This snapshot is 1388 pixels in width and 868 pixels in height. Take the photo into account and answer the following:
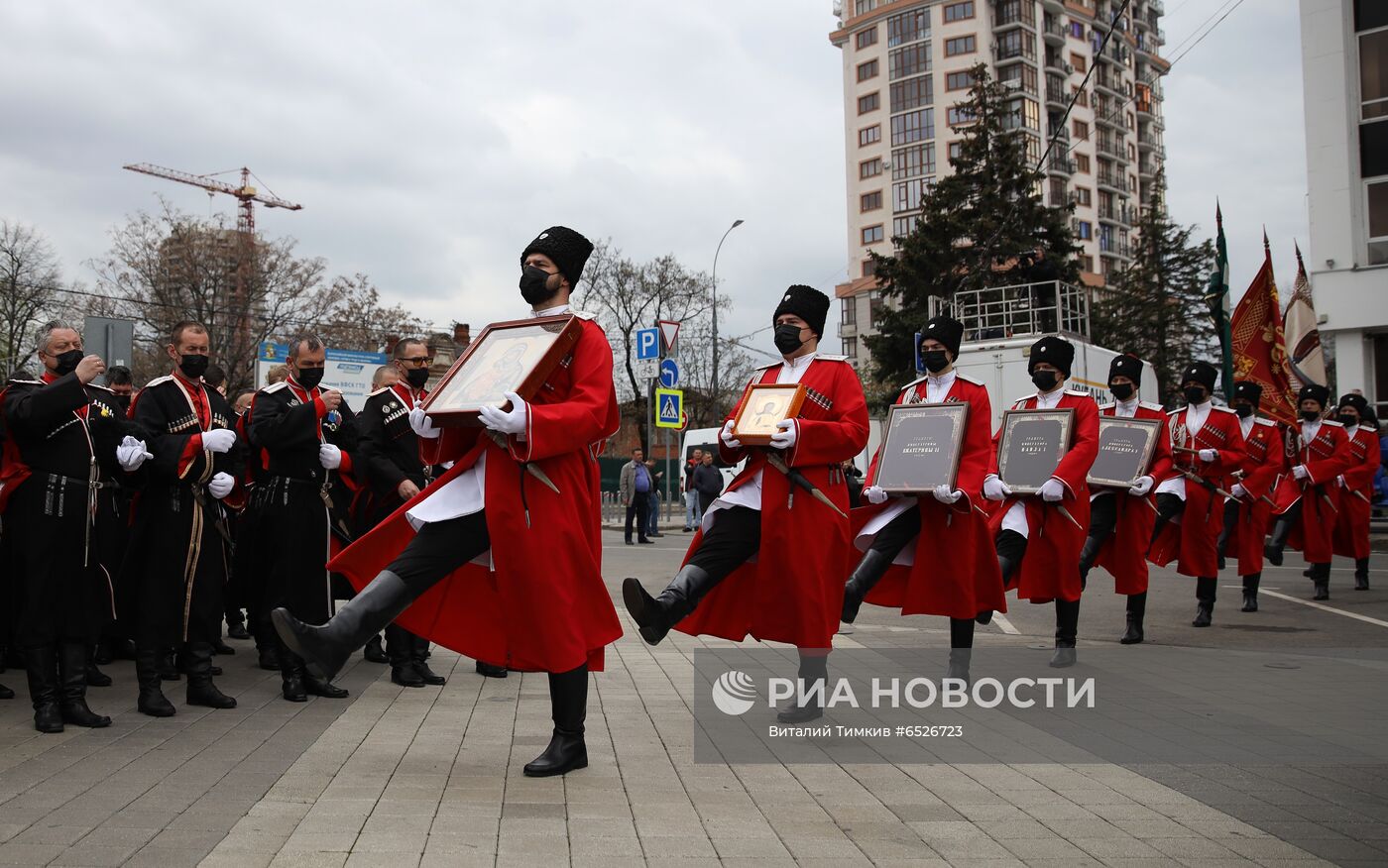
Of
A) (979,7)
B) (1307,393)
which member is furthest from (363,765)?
(979,7)

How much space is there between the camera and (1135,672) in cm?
859

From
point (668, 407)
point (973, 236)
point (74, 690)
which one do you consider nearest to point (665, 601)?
point (74, 690)

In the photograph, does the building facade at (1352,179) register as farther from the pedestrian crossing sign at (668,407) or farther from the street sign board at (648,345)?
the street sign board at (648,345)

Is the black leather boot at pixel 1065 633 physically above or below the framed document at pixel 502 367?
below

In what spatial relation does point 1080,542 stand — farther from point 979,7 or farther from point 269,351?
point 979,7

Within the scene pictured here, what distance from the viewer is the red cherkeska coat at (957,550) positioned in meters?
7.50

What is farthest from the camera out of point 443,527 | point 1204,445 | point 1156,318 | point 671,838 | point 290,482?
point 1156,318

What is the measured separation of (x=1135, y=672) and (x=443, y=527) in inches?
216

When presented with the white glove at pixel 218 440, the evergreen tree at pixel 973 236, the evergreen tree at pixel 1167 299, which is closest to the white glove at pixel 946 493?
the white glove at pixel 218 440

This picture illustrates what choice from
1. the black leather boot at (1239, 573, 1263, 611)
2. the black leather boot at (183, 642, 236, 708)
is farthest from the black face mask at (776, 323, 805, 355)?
the black leather boot at (1239, 573, 1263, 611)

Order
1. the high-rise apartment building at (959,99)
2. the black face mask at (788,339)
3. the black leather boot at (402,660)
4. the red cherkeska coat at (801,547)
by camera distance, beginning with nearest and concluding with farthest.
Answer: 1. the red cherkeska coat at (801,547)
2. the black face mask at (788,339)
3. the black leather boot at (402,660)
4. the high-rise apartment building at (959,99)

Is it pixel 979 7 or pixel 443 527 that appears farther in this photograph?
pixel 979 7

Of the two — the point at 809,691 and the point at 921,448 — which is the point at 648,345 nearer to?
the point at 921,448

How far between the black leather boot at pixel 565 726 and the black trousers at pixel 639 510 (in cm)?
2105
